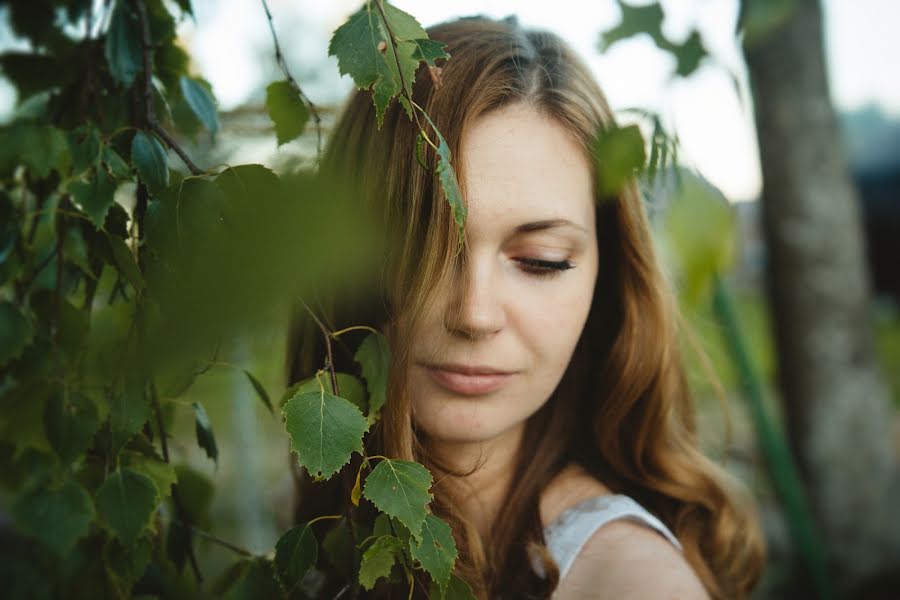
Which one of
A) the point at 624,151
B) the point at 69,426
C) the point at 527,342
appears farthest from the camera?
the point at 527,342

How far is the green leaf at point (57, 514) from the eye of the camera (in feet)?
3.05

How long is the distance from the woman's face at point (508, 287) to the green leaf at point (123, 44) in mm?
499

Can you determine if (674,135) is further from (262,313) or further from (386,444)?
(386,444)

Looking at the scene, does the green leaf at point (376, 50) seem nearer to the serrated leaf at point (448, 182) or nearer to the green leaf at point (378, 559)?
the serrated leaf at point (448, 182)

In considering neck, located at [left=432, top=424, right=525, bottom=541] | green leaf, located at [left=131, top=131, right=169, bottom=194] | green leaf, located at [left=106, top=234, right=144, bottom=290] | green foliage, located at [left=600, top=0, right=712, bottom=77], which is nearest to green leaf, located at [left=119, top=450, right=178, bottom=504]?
green leaf, located at [left=106, top=234, right=144, bottom=290]

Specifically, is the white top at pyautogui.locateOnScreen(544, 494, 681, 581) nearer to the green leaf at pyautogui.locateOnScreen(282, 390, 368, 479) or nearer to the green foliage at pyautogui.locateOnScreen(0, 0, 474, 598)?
the green foliage at pyautogui.locateOnScreen(0, 0, 474, 598)

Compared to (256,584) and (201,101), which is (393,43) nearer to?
(201,101)

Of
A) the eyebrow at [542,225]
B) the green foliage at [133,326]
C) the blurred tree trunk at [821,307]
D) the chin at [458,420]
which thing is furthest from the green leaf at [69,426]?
the blurred tree trunk at [821,307]

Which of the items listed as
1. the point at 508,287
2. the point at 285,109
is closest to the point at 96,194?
the point at 285,109

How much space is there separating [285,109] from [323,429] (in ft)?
1.55

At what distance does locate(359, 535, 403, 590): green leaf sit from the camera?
835mm

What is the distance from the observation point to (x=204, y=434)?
1.08m

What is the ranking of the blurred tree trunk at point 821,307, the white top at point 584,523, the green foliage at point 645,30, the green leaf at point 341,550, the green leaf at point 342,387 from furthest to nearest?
the blurred tree trunk at point 821,307 < the white top at point 584,523 < the green leaf at point 341,550 < the green leaf at point 342,387 < the green foliage at point 645,30

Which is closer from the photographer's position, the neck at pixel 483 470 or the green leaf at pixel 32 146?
the green leaf at pixel 32 146
